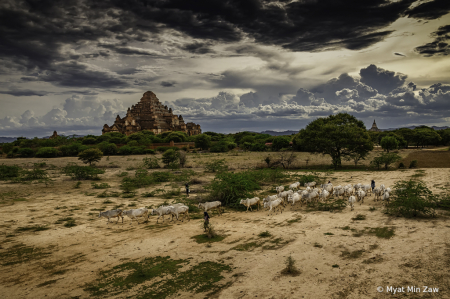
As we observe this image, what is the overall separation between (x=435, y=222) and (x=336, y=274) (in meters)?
6.88

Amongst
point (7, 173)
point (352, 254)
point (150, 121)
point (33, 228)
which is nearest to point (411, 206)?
point (352, 254)

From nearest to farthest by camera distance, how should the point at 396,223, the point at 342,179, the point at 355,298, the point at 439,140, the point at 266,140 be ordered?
the point at 355,298 < the point at 396,223 < the point at 342,179 < the point at 439,140 < the point at 266,140

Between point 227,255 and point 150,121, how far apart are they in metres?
106

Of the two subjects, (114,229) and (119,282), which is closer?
(119,282)

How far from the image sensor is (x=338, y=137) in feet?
→ 104

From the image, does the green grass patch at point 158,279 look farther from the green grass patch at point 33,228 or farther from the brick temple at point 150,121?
the brick temple at point 150,121

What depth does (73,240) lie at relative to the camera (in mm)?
10273

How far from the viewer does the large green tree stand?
3170 cm

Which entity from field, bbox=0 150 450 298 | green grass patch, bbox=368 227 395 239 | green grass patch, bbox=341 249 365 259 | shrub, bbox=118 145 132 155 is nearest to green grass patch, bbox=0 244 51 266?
field, bbox=0 150 450 298

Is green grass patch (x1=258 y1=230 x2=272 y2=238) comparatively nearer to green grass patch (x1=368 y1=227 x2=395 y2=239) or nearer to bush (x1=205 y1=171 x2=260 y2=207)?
green grass patch (x1=368 y1=227 x2=395 y2=239)

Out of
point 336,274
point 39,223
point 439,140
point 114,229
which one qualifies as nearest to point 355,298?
point 336,274

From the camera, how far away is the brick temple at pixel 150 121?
97.8m

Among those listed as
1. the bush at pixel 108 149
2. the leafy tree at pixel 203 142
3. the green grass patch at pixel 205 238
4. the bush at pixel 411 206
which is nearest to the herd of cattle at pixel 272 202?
the bush at pixel 411 206

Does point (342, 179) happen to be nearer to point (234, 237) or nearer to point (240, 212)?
point (240, 212)
